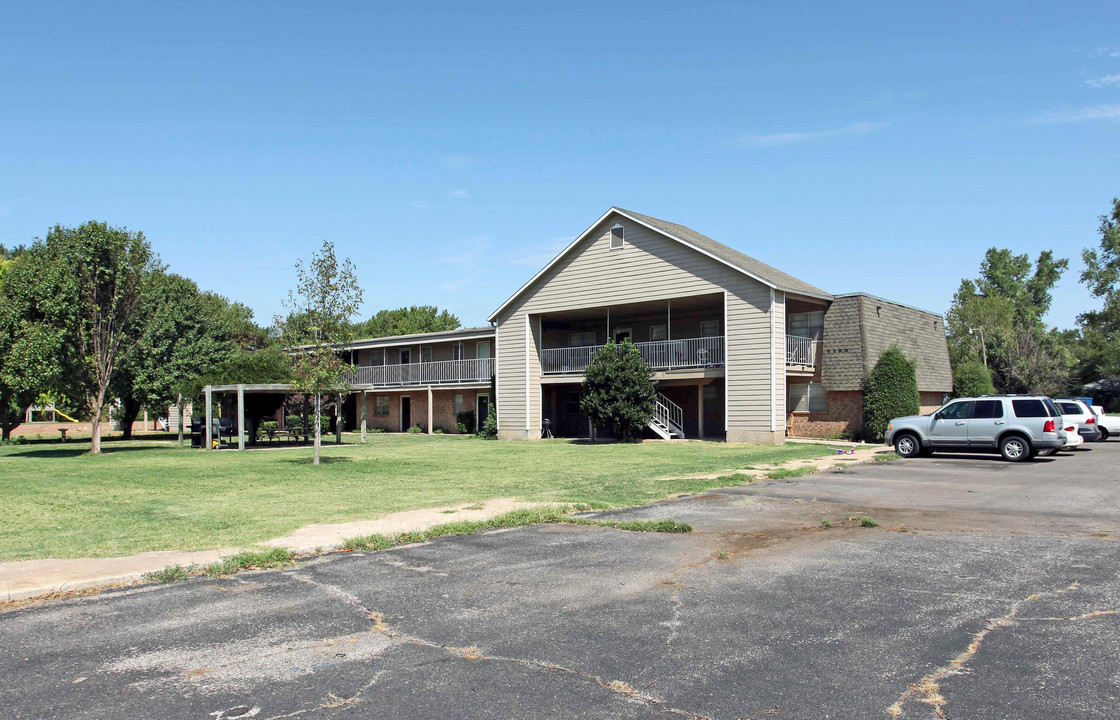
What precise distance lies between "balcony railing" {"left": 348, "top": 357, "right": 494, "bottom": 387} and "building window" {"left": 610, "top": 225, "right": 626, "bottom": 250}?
32.7 feet

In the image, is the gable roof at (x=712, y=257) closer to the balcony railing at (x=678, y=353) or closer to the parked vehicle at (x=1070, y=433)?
the balcony railing at (x=678, y=353)

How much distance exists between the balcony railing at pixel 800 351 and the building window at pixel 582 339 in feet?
32.6

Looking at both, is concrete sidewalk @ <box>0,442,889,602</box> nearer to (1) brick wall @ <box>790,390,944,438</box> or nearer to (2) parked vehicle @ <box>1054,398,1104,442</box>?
(2) parked vehicle @ <box>1054,398,1104,442</box>

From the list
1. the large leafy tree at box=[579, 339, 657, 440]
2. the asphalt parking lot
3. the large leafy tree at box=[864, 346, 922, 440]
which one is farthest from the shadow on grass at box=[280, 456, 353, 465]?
the large leafy tree at box=[864, 346, 922, 440]

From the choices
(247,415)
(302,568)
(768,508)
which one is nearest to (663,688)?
(302,568)

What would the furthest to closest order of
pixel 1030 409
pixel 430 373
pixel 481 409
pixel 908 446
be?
pixel 430 373
pixel 481 409
pixel 908 446
pixel 1030 409

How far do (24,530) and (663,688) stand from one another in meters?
9.49

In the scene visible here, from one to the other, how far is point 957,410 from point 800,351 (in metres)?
9.07

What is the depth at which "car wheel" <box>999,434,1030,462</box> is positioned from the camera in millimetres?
20458

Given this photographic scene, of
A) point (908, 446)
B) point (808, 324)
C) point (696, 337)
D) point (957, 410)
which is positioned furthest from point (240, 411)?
point (957, 410)

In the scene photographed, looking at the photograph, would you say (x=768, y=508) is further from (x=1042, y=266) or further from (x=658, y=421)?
(x=1042, y=266)

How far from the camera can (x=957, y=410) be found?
21.5 metres

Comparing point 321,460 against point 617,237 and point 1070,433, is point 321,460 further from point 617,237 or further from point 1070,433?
point 1070,433

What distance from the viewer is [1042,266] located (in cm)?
7200
